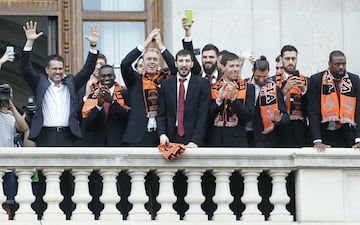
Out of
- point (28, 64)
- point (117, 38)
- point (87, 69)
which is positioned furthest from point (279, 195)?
point (117, 38)

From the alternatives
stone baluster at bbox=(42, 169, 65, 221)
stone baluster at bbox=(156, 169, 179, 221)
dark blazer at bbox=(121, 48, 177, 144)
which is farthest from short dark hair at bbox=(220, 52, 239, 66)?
stone baluster at bbox=(42, 169, 65, 221)

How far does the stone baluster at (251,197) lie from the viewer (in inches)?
771

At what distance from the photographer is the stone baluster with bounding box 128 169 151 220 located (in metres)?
19.3

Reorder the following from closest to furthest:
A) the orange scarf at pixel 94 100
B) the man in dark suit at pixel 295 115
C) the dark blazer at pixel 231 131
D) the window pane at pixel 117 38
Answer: the dark blazer at pixel 231 131 → the orange scarf at pixel 94 100 → the man in dark suit at pixel 295 115 → the window pane at pixel 117 38

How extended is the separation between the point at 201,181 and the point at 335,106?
2.04 m

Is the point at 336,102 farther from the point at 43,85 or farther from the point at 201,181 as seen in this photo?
the point at 43,85

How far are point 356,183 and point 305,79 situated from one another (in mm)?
1621

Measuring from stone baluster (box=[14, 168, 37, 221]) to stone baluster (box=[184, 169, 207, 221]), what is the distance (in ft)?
6.44

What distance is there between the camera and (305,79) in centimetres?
2048

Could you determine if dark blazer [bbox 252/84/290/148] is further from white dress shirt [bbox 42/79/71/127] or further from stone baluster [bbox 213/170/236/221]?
white dress shirt [bbox 42/79/71/127]

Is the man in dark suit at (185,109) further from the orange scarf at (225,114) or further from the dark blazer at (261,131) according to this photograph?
the dark blazer at (261,131)

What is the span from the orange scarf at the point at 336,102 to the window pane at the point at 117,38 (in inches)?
213

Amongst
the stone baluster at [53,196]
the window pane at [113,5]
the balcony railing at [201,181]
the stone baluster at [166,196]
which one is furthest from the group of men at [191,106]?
the window pane at [113,5]

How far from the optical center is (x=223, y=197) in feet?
64.0
